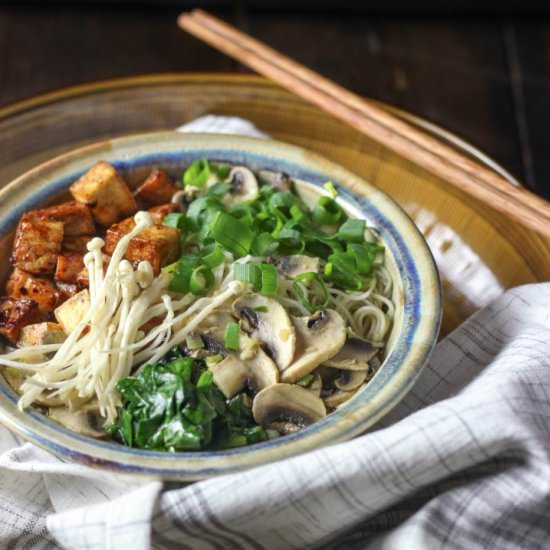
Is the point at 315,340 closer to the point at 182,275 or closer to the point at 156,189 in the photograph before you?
the point at 182,275

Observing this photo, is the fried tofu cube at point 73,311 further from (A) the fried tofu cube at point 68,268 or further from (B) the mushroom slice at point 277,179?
(B) the mushroom slice at point 277,179

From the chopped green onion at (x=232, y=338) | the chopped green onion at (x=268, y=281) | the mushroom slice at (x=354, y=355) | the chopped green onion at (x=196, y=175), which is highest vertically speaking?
the chopped green onion at (x=196, y=175)

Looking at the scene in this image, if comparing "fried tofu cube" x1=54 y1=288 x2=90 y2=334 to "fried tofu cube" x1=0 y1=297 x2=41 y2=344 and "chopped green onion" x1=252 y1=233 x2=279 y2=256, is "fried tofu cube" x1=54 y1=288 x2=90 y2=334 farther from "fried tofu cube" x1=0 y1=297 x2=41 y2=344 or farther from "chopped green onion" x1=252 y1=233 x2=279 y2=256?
"chopped green onion" x1=252 y1=233 x2=279 y2=256

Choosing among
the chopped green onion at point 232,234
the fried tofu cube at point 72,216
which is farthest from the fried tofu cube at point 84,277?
the chopped green onion at point 232,234

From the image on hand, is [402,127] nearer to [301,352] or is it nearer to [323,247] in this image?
[323,247]

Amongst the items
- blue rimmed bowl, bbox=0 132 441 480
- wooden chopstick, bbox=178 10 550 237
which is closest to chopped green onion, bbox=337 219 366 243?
blue rimmed bowl, bbox=0 132 441 480
